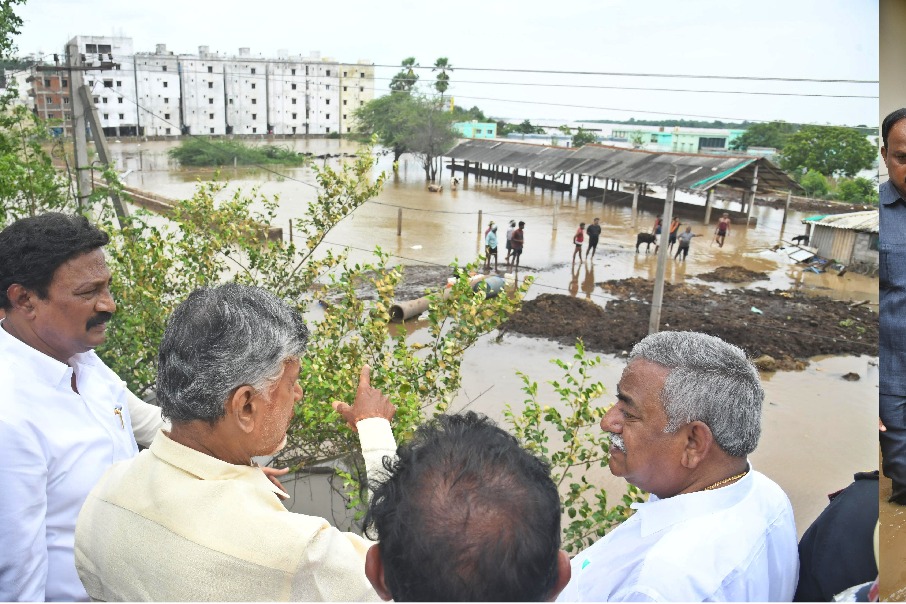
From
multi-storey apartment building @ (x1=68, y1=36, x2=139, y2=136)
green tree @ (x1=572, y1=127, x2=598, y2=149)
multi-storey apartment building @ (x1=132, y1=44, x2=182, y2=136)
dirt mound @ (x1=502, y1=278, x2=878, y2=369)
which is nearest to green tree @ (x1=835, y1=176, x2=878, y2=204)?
dirt mound @ (x1=502, y1=278, x2=878, y2=369)

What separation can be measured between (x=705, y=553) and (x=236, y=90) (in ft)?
47.5

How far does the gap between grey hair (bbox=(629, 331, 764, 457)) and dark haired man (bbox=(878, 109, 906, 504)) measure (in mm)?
290

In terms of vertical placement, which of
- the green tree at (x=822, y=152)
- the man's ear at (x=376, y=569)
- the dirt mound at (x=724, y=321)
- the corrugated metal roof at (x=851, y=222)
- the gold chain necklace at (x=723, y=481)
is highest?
the green tree at (x=822, y=152)

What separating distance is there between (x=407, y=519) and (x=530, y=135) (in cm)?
5193

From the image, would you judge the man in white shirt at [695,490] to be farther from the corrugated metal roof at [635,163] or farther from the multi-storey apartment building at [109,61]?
the corrugated metal roof at [635,163]

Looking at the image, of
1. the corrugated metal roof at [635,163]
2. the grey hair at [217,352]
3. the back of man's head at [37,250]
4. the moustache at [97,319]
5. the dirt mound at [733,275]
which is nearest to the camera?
the grey hair at [217,352]

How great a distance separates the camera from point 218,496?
113 cm

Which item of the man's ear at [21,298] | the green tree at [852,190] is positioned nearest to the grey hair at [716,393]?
the man's ear at [21,298]

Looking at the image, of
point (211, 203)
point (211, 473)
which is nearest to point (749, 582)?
point (211, 473)

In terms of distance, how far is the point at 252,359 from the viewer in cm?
122

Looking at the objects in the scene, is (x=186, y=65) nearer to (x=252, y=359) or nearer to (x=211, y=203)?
(x=211, y=203)

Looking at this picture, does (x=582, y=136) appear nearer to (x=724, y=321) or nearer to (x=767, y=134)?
(x=767, y=134)

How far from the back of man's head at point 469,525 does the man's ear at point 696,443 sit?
1.80 ft

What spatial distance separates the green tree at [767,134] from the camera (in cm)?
3684
